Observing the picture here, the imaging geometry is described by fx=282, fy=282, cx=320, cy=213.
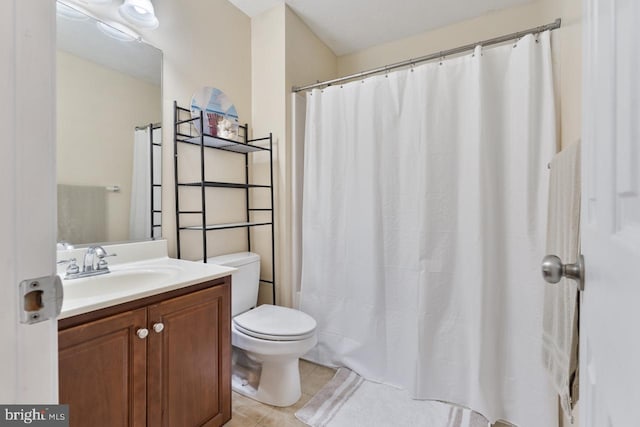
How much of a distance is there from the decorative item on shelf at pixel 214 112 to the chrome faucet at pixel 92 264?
876 mm

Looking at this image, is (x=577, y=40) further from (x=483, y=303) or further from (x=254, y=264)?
(x=254, y=264)

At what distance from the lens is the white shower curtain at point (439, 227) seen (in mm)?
1400

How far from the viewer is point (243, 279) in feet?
6.00

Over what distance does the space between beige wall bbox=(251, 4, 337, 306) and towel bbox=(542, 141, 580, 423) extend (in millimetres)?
1516

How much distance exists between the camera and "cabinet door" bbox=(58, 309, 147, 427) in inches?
33.8

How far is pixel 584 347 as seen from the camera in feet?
1.79

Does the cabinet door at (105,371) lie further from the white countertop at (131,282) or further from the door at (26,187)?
the door at (26,187)

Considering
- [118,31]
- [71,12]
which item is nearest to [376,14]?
[118,31]

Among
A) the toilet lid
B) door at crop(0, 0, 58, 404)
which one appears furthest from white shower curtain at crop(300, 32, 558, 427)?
door at crop(0, 0, 58, 404)

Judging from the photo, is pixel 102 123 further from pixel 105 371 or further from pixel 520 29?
pixel 520 29

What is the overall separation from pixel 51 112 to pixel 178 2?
1.66m

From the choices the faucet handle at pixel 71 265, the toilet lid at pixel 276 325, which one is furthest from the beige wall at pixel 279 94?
the faucet handle at pixel 71 265

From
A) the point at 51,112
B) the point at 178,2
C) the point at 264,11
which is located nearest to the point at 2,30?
the point at 51,112

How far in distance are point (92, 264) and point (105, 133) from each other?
649 millimetres
